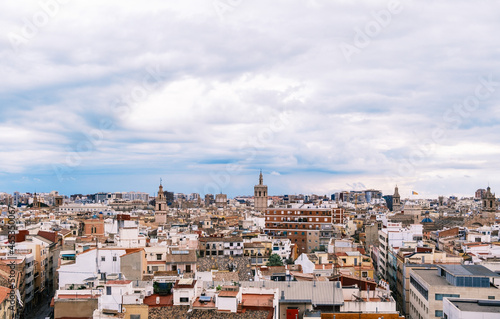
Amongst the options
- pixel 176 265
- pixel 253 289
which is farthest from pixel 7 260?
pixel 253 289

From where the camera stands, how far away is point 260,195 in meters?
124

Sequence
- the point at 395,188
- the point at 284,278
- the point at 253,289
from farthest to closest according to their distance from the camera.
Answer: the point at 395,188, the point at 284,278, the point at 253,289

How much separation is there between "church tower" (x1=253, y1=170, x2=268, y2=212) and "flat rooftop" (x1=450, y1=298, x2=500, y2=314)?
96.9 metres

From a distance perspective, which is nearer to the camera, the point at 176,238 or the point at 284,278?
the point at 284,278

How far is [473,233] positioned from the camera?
6228cm

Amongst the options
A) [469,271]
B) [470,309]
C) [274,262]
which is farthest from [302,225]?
[470,309]

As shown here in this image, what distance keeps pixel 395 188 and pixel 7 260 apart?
11979 cm

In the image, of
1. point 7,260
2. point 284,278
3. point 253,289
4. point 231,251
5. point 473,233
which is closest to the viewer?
point 253,289

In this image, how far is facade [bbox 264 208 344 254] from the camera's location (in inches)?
2776

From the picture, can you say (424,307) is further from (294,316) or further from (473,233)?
(473,233)

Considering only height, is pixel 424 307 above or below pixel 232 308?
below

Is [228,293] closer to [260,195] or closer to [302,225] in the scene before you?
[302,225]

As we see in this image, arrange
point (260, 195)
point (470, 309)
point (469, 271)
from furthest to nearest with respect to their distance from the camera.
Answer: point (260, 195) → point (469, 271) → point (470, 309)

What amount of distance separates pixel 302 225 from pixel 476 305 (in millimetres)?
48077
